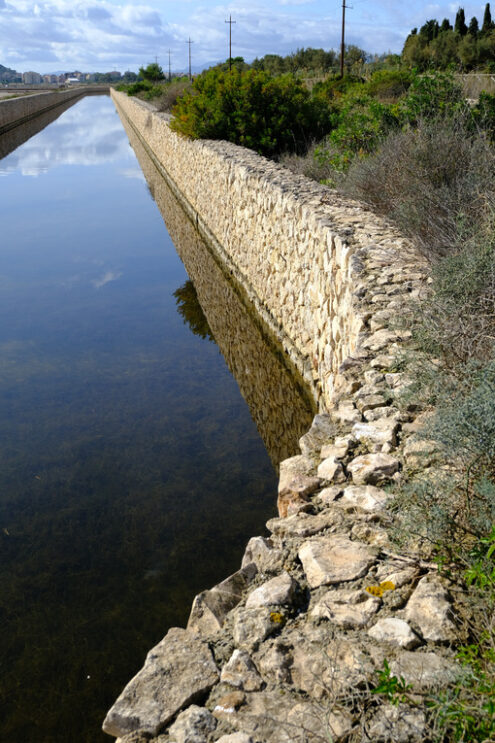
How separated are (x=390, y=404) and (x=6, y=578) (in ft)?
8.39

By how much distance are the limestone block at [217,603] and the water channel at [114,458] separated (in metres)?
0.97

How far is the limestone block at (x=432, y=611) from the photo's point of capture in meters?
2.09

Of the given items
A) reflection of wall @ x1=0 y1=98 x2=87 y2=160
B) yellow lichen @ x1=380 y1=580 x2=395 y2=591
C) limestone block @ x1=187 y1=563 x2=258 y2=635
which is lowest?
limestone block @ x1=187 y1=563 x2=258 y2=635

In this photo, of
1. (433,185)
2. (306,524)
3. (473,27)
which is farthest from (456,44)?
(306,524)

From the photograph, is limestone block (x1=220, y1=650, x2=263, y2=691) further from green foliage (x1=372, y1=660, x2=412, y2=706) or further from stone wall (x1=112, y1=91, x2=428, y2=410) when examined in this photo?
stone wall (x1=112, y1=91, x2=428, y2=410)

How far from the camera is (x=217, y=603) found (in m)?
2.58

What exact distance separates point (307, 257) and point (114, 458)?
277 cm

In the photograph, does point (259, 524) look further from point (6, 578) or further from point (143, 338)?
point (143, 338)

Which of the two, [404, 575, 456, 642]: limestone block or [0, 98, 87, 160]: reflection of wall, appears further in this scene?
[0, 98, 87, 160]: reflection of wall

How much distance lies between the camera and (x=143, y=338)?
8172mm

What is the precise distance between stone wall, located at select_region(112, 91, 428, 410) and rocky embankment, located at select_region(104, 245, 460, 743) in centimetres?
119

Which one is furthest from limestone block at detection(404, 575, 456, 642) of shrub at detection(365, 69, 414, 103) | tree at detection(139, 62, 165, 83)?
tree at detection(139, 62, 165, 83)

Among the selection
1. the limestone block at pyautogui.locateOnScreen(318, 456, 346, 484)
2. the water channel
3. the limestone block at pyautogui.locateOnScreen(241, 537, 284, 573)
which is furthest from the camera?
the water channel

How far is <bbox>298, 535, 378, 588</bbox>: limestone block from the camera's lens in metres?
2.47
